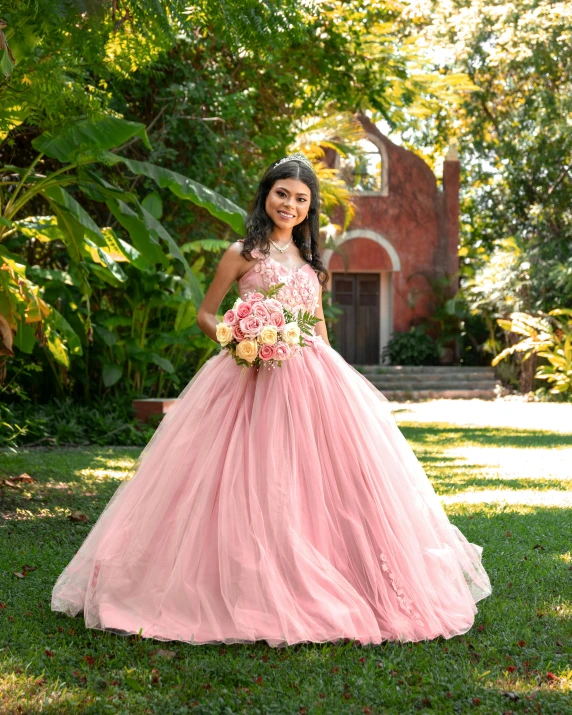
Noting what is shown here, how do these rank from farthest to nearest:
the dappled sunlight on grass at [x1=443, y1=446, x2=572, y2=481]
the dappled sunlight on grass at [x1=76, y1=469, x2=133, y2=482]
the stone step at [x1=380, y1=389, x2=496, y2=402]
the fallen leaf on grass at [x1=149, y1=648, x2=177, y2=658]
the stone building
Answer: the stone building < the stone step at [x1=380, y1=389, x2=496, y2=402] < the dappled sunlight on grass at [x1=443, y1=446, x2=572, y2=481] < the dappled sunlight on grass at [x1=76, y1=469, x2=133, y2=482] < the fallen leaf on grass at [x1=149, y1=648, x2=177, y2=658]

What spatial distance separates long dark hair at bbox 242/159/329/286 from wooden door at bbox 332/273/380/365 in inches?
693

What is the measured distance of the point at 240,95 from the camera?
10.8 m

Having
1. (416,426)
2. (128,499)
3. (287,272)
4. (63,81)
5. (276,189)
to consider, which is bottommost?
(416,426)

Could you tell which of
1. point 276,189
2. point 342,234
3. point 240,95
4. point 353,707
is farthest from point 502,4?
point 353,707

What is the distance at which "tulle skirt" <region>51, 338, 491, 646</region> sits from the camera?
321 centimetres

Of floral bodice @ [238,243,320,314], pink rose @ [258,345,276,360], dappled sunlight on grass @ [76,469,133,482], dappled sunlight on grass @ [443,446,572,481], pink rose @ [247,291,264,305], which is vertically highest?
floral bodice @ [238,243,320,314]

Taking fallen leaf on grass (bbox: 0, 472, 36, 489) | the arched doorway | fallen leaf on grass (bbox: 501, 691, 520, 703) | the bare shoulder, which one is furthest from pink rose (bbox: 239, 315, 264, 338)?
the arched doorway

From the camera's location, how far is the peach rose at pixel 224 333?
3.56 m

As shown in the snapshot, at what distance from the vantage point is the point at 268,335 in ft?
11.5

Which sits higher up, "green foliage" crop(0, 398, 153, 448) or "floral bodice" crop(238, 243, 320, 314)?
"floral bodice" crop(238, 243, 320, 314)

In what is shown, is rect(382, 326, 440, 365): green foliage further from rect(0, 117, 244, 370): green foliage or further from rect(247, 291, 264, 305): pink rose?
rect(247, 291, 264, 305): pink rose

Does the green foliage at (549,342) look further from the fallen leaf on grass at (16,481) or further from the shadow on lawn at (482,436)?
the fallen leaf on grass at (16,481)

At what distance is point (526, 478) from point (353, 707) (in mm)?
5024

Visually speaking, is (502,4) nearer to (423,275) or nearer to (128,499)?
(423,275)
